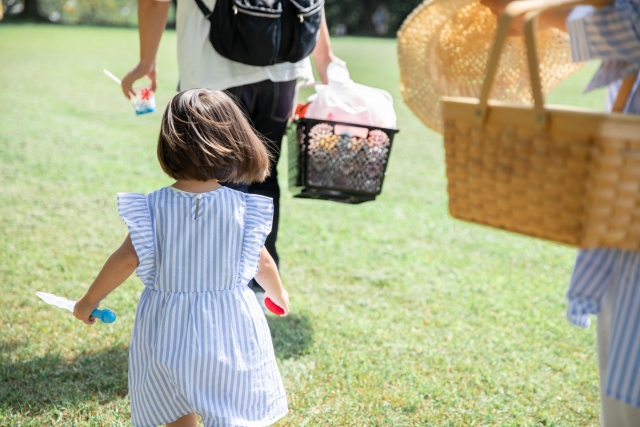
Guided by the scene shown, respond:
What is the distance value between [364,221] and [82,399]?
2675 mm

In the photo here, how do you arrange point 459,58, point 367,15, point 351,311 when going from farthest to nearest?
point 367,15
point 351,311
point 459,58

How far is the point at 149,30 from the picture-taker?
2602 mm

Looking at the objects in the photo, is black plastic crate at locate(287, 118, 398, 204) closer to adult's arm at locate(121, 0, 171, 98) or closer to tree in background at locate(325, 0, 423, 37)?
adult's arm at locate(121, 0, 171, 98)

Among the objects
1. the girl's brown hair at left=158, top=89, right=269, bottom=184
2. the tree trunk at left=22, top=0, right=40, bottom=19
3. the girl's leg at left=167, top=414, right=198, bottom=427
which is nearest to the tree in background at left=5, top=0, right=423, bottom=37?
the tree trunk at left=22, top=0, right=40, bottom=19

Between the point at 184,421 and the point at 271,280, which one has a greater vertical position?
the point at 271,280

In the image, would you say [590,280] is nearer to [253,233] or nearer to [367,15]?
[253,233]

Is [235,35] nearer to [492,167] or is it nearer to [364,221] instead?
[492,167]

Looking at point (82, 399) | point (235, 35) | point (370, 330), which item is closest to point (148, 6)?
point (235, 35)

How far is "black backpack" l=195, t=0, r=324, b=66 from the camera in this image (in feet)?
8.18

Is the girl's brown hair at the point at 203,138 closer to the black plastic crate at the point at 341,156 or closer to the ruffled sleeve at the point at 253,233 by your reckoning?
the ruffled sleeve at the point at 253,233

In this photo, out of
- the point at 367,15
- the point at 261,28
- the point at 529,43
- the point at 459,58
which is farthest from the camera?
the point at 367,15

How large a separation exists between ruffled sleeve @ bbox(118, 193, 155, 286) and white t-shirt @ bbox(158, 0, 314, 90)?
86 cm

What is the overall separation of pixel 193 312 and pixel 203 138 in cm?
46

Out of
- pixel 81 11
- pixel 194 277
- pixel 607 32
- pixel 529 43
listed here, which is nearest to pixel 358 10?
pixel 81 11
